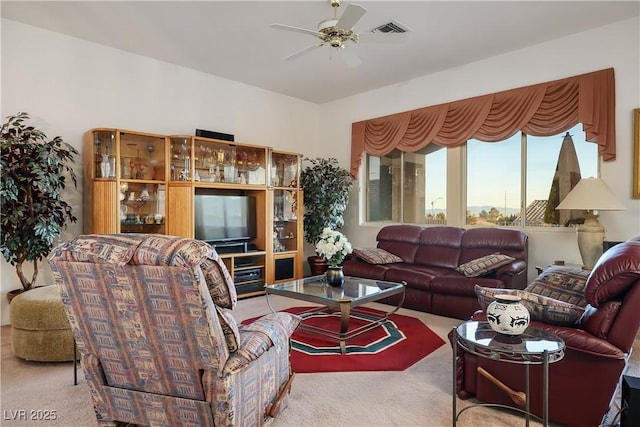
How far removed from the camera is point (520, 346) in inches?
67.6

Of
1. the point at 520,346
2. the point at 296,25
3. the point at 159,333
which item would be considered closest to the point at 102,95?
the point at 296,25

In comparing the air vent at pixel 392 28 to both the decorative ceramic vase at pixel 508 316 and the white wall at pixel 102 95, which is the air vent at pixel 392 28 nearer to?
the white wall at pixel 102 95

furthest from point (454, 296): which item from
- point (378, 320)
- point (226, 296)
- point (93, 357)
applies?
point (93, 357)

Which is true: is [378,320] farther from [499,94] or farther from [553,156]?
[499,94]

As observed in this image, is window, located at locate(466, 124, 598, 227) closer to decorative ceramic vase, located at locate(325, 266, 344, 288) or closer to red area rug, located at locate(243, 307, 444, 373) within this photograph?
red area rug, located at locate(243, 307, 444, 373)

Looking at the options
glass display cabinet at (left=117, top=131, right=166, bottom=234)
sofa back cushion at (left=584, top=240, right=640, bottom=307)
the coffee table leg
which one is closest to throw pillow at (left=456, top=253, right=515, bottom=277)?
the coffee table leg

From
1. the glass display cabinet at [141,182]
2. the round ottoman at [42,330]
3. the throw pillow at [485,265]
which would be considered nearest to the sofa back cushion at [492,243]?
the throw pillow at [485,265]

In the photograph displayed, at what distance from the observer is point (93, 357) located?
5.93 feet

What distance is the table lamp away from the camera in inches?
141

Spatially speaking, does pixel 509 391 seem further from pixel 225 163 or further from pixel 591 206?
pixel 225 163

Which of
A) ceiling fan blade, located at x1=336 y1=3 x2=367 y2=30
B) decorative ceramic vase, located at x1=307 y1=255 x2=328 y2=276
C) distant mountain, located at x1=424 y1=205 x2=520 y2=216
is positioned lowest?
decorative ceramic vase, located at x1=307 y1=255 x2=328 y2=276

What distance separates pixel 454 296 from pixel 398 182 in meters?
2.43

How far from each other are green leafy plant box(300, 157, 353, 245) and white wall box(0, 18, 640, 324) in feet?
2.35

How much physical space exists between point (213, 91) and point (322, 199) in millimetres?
2226
